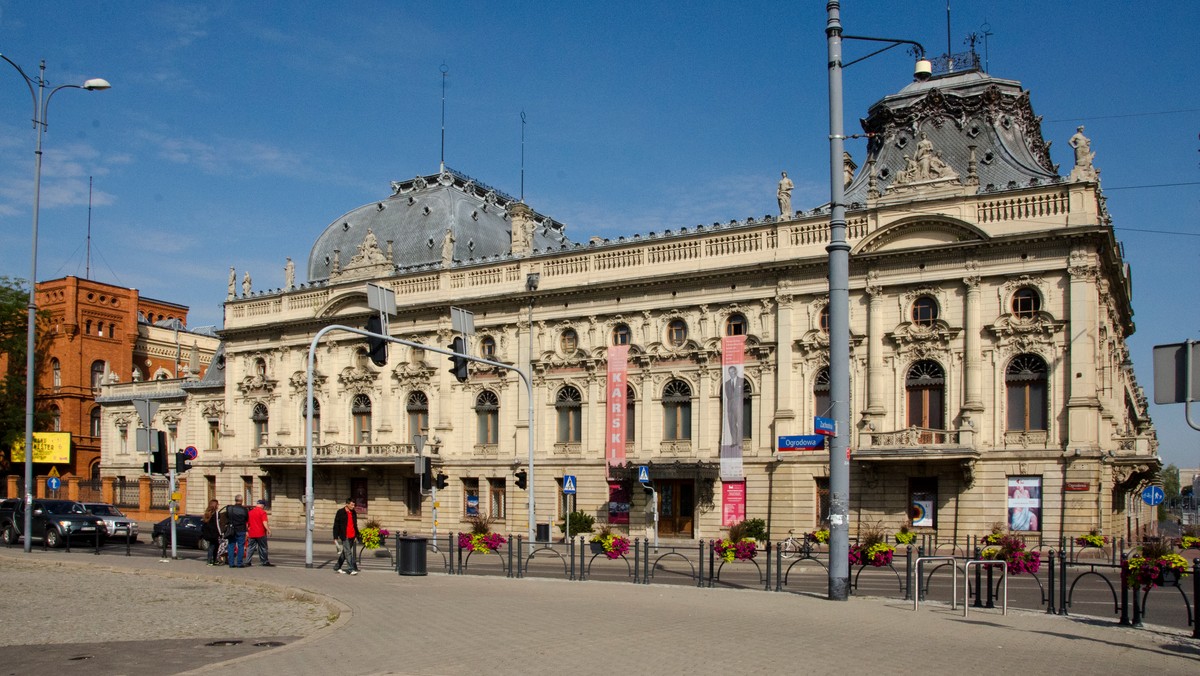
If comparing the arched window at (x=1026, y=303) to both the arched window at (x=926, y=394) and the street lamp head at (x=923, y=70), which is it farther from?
the street lamp head at (x=923, y=70)

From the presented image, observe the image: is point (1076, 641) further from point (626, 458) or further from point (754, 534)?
point (626, 458)

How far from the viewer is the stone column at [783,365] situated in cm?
4206

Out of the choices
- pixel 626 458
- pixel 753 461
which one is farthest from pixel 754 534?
pixel 626 458

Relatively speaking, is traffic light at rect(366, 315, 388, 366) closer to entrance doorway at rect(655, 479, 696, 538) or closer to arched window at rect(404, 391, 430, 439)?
entrance doorway at rect(655, 479, 696, 538)

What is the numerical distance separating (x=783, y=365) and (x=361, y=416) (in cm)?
2288

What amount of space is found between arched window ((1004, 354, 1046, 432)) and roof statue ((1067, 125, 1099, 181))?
6.15 meters

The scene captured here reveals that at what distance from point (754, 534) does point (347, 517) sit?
19.1 metres

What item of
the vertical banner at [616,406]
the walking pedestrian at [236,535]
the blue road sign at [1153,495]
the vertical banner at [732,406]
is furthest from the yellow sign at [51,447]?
the blue road sign at [1153,495]

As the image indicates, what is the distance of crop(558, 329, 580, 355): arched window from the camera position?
1898 inches

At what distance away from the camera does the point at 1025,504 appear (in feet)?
123

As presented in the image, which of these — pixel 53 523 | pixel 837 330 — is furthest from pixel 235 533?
pixel 837 330

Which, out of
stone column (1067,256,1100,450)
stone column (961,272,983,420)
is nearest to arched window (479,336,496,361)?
stone column (961,272,983,420)

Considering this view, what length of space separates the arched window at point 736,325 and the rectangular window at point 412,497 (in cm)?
1697

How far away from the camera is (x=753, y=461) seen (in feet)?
141
